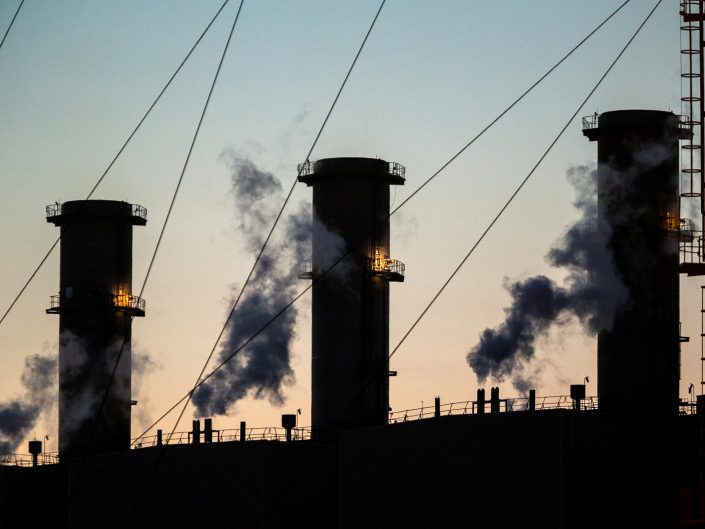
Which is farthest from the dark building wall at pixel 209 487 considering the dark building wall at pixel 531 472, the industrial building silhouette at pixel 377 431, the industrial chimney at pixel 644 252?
the industrial chimney at pixel 644 252

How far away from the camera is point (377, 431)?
202 feet

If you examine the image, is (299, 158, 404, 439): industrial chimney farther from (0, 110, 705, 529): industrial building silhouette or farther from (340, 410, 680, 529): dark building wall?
(340, 410, 680, 529): dark building wall

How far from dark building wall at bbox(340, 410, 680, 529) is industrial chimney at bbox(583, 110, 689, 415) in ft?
43.0

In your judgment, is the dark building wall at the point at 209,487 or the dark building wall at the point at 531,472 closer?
the dark building wall at the point at 531,472

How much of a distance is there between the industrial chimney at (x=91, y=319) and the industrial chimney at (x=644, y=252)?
24.4 metres

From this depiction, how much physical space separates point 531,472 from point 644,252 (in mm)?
17535

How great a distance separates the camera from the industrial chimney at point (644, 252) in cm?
7056

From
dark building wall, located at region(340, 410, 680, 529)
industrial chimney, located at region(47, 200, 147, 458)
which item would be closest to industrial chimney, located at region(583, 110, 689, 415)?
dark building wall, located at region(340, 410, 680, 529)

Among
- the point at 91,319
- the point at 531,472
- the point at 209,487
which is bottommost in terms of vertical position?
the point at 209,487

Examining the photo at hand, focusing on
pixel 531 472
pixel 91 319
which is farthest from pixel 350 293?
pixel 531 472

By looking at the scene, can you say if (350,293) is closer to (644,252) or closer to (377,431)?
(644,252)

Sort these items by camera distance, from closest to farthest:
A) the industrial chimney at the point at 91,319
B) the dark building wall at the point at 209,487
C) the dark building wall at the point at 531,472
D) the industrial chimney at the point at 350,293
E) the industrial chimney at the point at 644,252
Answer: the dark building wall at the point at 531,472 < the dark building wall at the point at 209,487 < the industrial chimney at the point at 644,252 < the industrial chimney at the point at 350,293 < the industrial chimney at the point at 91,319

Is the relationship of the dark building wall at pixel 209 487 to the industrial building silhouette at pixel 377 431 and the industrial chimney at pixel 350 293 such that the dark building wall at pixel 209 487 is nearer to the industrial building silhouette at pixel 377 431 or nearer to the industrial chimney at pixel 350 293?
the industrial building silhouette at pixel 377 431

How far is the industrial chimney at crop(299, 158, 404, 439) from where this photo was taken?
258ft
